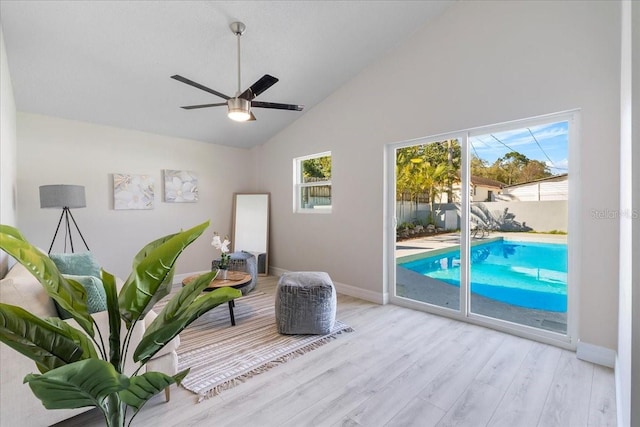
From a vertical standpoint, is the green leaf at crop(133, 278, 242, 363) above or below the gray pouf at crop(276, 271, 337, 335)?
above

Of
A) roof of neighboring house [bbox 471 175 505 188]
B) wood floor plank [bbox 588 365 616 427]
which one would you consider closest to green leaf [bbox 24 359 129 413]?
wood floor plank [bbox 588 365 616 427]

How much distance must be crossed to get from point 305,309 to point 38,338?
7.61ft

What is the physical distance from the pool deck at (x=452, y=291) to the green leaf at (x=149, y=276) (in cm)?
313

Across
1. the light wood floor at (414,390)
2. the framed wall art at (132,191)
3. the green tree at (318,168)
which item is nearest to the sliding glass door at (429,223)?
the light wood floor at (414,390)

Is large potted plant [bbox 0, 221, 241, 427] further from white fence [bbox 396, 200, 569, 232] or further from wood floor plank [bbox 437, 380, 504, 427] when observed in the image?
white fence [bbox 396, 200, 569, 232]

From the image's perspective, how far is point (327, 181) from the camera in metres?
4.56

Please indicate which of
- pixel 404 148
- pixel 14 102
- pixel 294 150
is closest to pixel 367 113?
pixel 404 148

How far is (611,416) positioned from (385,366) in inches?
53.8

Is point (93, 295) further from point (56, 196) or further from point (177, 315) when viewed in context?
point (56, 196)

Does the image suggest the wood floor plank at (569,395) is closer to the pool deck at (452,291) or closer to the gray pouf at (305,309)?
the pool deck at (452,291)

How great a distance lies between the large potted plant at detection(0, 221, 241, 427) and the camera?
617 millimetres

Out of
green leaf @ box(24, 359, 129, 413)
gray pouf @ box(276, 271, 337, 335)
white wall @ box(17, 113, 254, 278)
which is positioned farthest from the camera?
white wall @ box(17, 113, 254, 278)

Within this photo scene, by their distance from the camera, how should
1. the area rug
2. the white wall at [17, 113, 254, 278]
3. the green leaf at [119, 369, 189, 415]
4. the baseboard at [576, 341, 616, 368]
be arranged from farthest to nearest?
1. the white wall at [17, 113, 254, 278]
2. the baseboard at [576, 341, 616, 368]
3. the area rug
4. the green leaf at [119, 369, 189, 415]

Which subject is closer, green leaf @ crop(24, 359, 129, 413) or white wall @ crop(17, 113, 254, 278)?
green leaf @ crop(24, 359, 129, 413)
